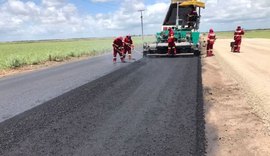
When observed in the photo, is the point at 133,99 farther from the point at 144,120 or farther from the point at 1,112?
the point at 1,112

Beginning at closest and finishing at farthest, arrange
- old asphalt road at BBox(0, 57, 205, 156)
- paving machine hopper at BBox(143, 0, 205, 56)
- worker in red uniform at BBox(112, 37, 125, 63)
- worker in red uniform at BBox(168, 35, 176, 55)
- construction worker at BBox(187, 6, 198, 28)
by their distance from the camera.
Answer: old asphalt road at BBox(0, 57, 205, 156)
worker in red uniform at BBox(112, 37, 125, 63)
worker in red uniform at BBox(168, 35, 176, 55)
paving machine hopper at BBox(143, 0, 205, 56)
construction worker at BBox(187, 6, 198, 28)

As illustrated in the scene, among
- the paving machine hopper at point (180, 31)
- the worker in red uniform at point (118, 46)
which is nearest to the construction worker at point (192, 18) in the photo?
the paving machine hopper at point (180, 31)

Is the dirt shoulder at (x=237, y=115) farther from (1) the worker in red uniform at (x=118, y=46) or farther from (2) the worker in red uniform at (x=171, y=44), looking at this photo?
(2) the worker in red uniform at (x=171, y=44)

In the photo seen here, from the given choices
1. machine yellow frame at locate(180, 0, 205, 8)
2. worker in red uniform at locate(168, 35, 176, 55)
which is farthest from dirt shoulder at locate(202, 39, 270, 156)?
machine yellow frame at locate(180, 0, 205, 8)

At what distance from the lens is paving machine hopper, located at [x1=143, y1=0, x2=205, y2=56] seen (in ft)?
74.1

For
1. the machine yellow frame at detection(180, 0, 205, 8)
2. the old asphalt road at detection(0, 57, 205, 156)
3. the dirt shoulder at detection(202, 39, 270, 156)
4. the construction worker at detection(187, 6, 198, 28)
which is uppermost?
the machine yellow frame at detection(180, 0, 205, 8)

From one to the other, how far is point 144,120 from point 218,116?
68.6 inches

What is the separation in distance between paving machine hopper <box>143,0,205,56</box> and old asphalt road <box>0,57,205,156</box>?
11.8 m

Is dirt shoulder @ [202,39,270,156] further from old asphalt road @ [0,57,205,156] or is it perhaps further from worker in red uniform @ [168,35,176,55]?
worker in red uniform @ [168,35,176,55]

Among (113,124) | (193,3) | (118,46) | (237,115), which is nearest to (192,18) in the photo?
(193,3)

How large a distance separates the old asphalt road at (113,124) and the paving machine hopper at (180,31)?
38.8ft

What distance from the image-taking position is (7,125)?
7.11m

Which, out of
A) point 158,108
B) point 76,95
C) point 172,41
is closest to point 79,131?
point 158,108

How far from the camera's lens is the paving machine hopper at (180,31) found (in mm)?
22578
